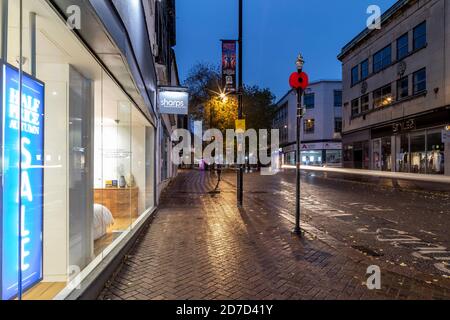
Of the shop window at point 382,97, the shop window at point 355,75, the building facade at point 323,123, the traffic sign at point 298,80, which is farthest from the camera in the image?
the building facade at point 323,123

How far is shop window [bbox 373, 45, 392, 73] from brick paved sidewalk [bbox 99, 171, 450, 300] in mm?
29935

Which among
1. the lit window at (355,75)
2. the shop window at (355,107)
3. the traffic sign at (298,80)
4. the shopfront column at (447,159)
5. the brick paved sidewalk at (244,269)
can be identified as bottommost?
the brick paved sidewalk at (244,269)

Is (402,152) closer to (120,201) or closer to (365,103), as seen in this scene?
(365,103)

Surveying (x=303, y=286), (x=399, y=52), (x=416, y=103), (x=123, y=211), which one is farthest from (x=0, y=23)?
(x=399, y=52)

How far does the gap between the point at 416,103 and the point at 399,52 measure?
227 inches

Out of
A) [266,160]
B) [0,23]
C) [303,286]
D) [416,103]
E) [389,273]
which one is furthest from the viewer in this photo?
[266,160]

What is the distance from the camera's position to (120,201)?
25.2 feet

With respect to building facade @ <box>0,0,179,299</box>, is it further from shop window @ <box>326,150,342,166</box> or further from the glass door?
shop window @ <box>326,150,342,166</box>

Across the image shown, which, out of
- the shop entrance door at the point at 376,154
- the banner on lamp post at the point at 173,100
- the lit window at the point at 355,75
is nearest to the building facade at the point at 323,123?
the lit window at the point at 355,75

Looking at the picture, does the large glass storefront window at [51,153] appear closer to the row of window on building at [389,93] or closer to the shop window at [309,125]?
the row of window on building at [389,93]

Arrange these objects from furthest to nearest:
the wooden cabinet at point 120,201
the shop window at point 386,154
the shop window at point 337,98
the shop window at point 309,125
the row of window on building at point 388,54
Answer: the shop window at point 309,125 → the shop window at point 337,98 → the shop window at point 386,154 → the row of window on building at point 388,54 → the wooden cabinet at point 120,201

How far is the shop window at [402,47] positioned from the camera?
2930 centimetres
